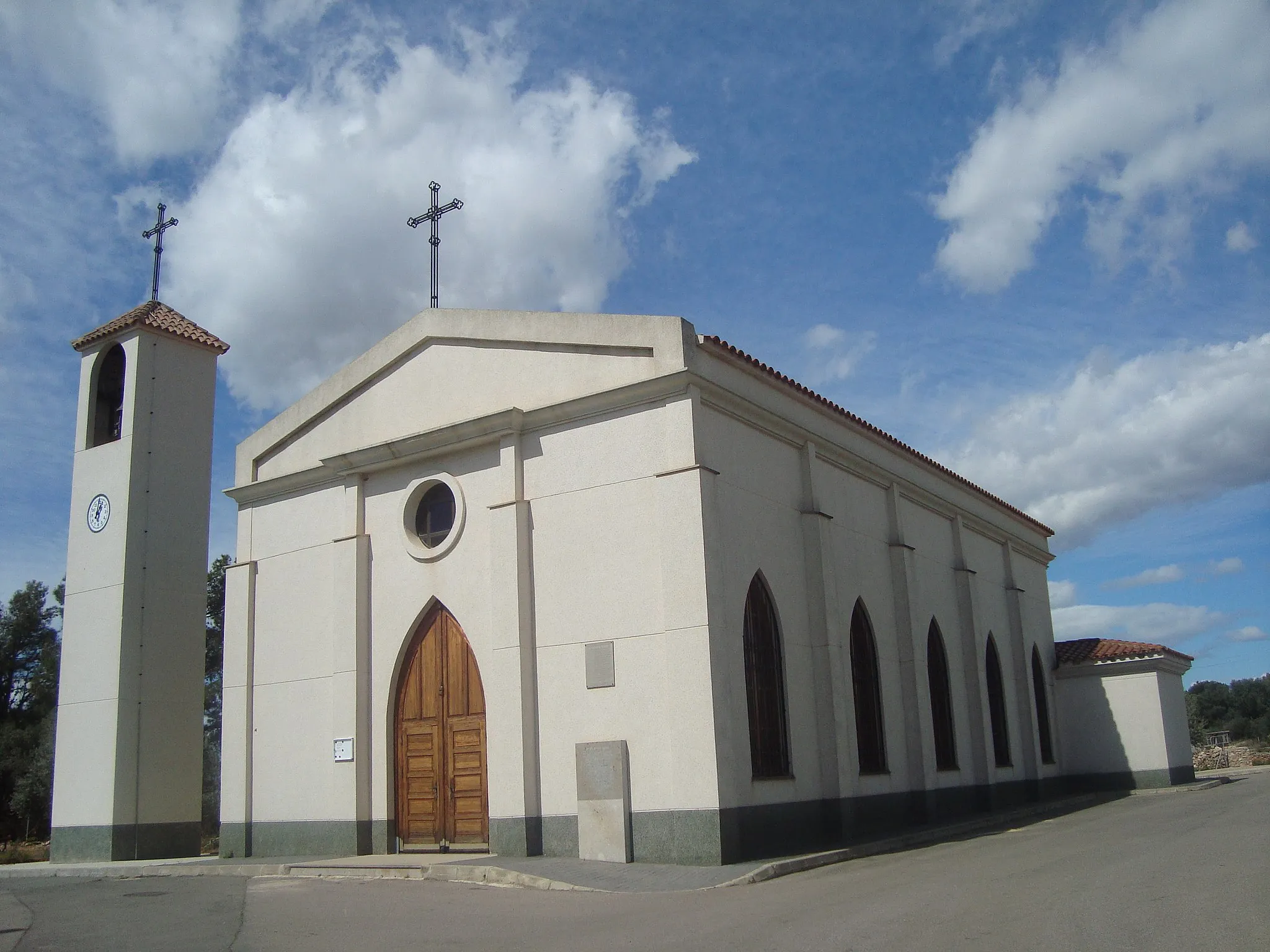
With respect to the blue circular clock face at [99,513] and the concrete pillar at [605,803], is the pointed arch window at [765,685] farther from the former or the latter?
the blue circular clock face at [99,513]

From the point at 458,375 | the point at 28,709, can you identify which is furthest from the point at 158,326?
the point at 28,709

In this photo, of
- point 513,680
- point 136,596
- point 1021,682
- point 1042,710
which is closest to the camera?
point 513,680

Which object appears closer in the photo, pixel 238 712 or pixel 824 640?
pixel 824 640

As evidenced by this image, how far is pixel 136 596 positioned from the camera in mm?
19984

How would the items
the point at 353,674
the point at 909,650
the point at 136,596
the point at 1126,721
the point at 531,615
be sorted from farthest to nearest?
the point at 1126,721, the point at 909,650, the point at 136,596, the point at 353,674, the point at 531,615

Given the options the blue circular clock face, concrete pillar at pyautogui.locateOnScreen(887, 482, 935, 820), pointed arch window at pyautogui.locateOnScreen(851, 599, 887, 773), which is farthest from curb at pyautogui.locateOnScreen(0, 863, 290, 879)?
concrete pillar at pyautogui.locateOnScreen(887, 482, 935, 820)

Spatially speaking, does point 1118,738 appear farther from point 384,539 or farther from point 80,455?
point 80,455

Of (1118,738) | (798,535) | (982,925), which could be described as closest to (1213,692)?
(1118,738)

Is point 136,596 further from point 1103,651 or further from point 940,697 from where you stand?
point 1103,651

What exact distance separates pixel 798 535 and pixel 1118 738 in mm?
16049

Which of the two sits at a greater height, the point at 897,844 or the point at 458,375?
the point at 458,375

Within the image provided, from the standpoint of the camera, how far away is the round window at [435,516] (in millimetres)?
17141

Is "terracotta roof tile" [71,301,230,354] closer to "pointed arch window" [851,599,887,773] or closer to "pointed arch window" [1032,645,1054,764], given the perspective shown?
"pointed arch window" [851,599,887,773]

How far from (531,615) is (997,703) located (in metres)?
14.3
